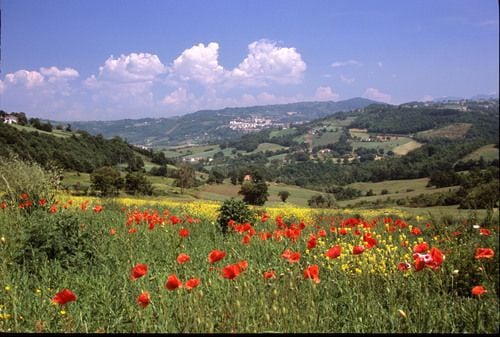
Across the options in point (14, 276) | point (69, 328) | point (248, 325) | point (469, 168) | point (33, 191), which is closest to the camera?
point (248, 325)

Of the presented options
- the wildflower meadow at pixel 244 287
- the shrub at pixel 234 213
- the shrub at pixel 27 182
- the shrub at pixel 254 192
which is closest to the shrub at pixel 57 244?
the wildflower meadow at pixel 244 287

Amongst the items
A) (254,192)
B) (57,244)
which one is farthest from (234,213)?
(254,192)

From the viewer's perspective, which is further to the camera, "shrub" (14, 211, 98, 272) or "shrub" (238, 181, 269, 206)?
"shrub" (238, 181, 269, 206)

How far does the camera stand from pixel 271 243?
19.6 feet

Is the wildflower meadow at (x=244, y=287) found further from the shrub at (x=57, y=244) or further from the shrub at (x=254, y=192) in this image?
the shrub at (x=254, y=192)

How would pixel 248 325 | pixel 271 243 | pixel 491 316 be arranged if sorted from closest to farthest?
1. pixel 491 316
2. pixel 248 325
3. pixel 271 243

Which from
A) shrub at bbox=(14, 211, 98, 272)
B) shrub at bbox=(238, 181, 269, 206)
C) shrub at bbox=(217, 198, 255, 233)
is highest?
shrub at bbox=(14, 211, 98, 272)

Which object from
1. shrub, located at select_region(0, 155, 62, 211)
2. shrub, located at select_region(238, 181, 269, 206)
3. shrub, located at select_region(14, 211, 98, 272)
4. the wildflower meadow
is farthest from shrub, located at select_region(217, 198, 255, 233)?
shrub, located at select_region(238, 181, 269, 206)

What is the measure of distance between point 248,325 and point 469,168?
8665 centimetres

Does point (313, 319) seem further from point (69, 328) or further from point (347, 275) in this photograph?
point (69, 328)

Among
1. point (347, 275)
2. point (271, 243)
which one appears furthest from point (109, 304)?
point (271, 243)

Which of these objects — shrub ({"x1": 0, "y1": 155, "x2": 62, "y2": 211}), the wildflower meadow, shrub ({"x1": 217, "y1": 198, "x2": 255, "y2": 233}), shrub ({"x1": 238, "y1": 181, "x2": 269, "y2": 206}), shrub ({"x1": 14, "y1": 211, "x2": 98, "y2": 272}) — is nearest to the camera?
the wildflower meadow

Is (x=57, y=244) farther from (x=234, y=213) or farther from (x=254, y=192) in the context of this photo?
(x=254, y=192)

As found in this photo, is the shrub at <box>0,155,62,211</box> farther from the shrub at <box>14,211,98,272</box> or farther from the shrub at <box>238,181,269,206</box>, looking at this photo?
the shrub at <box>238,181,269,206</box>
